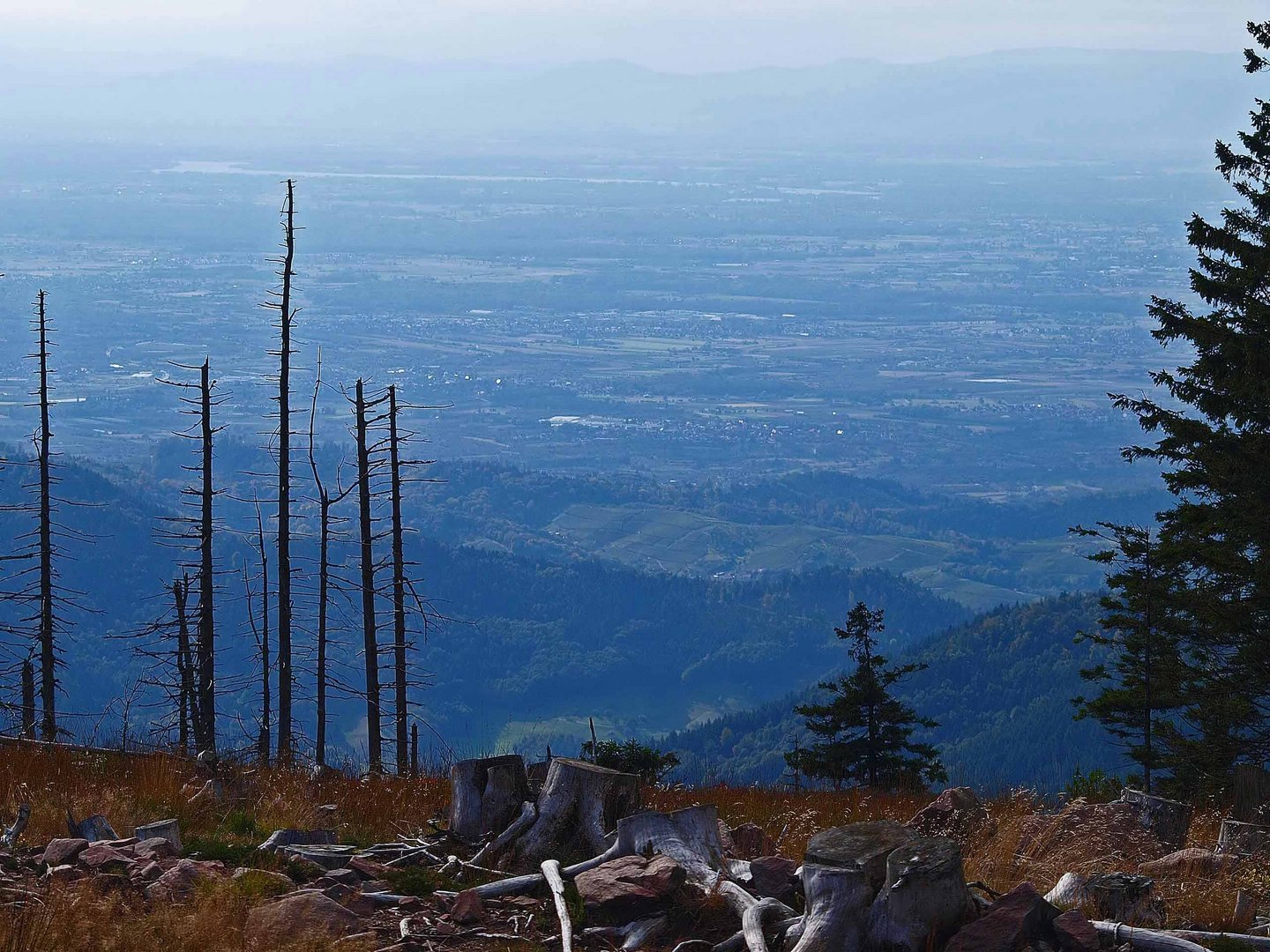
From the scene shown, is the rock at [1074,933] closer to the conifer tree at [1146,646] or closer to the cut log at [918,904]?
the cut log at [918,904]

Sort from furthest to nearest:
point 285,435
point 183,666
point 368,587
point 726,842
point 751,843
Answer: point 368,587 → point 183,666 → point 285,435 → point 751,843 → point 726,842

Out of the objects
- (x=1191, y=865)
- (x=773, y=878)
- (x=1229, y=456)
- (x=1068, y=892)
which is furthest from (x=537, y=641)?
(x=773, y=878)

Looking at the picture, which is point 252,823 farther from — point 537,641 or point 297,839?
point 537,641

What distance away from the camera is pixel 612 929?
736 cm

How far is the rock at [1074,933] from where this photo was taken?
684 centimetres

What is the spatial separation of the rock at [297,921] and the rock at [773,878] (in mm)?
2163

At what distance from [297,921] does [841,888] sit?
9.04 ft

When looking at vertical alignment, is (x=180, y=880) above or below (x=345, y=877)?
above

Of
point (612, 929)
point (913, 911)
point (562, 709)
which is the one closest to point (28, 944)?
point (612, 929)

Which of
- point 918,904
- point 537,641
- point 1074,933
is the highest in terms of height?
point 918,904

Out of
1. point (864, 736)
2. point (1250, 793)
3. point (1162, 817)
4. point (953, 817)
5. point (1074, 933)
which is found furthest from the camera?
point (864, 736)

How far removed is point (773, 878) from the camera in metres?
7.68

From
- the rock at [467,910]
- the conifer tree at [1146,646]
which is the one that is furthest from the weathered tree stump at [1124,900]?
the conifer tree at [1146,646]

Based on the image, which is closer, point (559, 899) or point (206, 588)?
point (559, 899)
